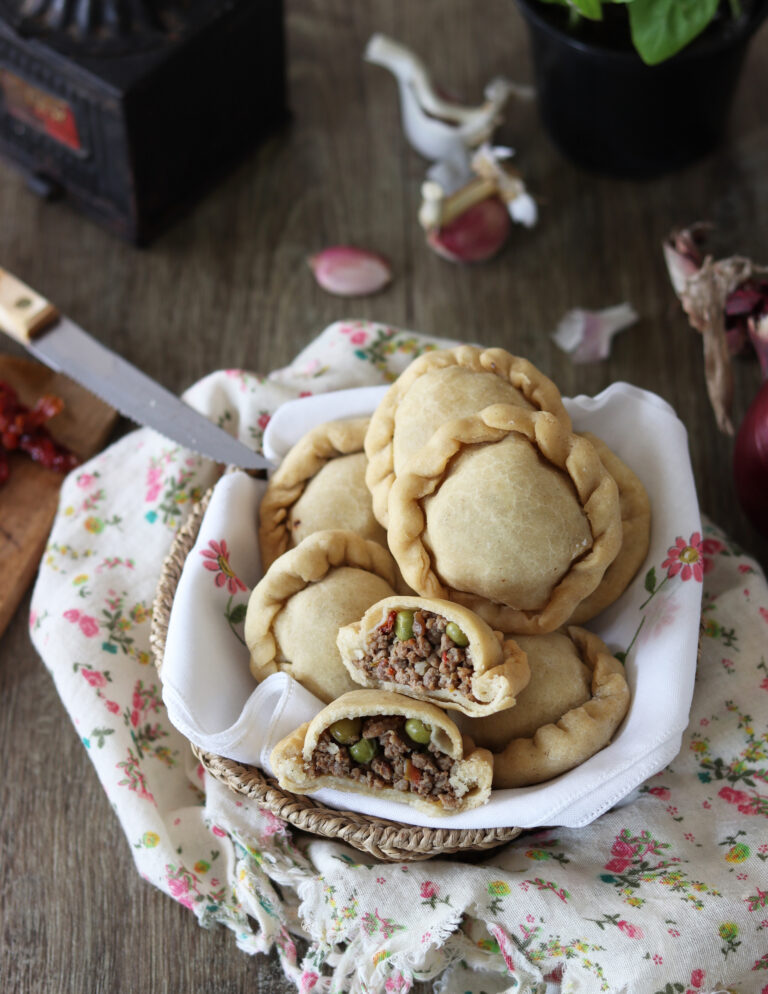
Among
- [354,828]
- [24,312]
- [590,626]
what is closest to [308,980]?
[354,828]

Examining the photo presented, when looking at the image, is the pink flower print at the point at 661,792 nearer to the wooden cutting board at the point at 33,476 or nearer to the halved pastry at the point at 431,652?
the halved pastry at the point at 431,652

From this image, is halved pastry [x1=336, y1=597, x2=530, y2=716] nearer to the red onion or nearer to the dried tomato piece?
the red onion

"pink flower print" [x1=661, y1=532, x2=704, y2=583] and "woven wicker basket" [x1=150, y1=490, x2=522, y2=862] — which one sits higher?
"woven wicker basket" [x1=150, y1=490, x2=522, y2=862]

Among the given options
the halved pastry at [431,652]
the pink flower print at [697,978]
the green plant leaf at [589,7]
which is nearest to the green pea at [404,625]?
the halved pastry at [431,652]

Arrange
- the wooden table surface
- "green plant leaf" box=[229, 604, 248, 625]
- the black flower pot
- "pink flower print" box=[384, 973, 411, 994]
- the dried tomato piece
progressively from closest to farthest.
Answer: "pink flower print" box=[384, 973, 411, 994]
"green plant leaf" box=[229, 604, 248, 625]
the dried tomato piece
the black flower pot
the wooden table surface

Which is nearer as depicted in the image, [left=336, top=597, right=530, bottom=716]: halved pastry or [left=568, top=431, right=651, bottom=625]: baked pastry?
[left=336, top=597, right=530, bottom=716]: halved pastry

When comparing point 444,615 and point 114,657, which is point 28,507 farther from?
point 444,615

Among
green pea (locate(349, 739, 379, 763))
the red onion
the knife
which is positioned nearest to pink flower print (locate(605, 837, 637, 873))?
green pea (locate(349, 739, 379, 763))

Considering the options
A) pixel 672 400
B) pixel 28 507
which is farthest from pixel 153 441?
pixel 672 400
